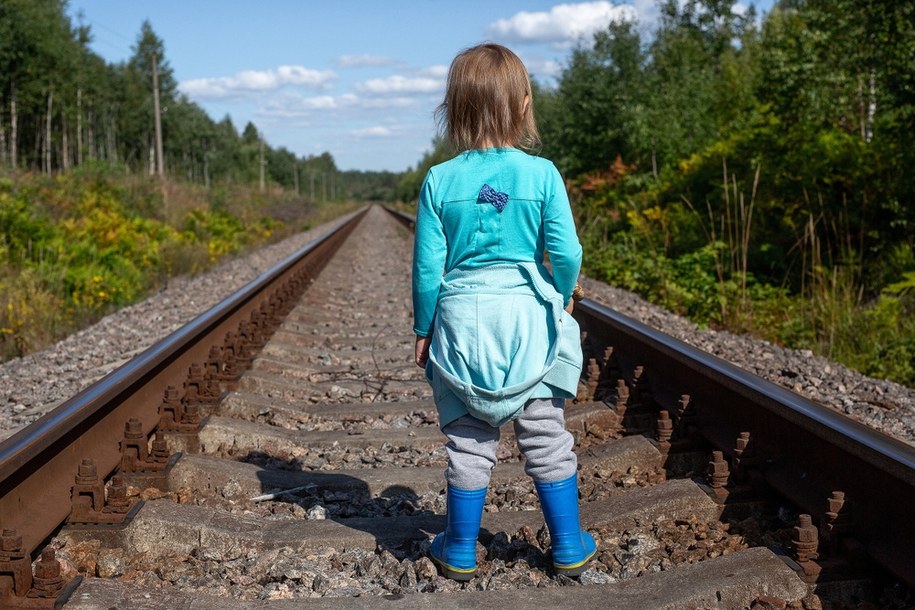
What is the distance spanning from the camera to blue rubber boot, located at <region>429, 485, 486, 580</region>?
108 inches

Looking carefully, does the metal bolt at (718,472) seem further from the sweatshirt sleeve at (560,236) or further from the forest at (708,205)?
the forest at (708,205)

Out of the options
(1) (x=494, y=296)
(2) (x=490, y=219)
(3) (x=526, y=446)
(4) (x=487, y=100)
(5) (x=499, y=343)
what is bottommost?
(3) (x=526, y=446)

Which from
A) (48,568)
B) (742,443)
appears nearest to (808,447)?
(742,443)

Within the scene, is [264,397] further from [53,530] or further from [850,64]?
[850,64]

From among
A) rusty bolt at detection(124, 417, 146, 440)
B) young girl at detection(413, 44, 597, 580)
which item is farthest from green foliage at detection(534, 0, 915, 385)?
rusty bolt at detection(124, 417, 146, 440)

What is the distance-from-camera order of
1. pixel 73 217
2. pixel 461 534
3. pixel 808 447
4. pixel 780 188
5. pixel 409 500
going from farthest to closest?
pixel 73 217 < pixel 780 188 < pixel 409 500 < pixel 808 447 < pixel 461 534

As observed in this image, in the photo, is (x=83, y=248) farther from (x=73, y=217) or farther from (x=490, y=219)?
(x=490, y=219)

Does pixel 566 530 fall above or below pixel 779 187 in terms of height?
below

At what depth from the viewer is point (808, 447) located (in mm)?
2932

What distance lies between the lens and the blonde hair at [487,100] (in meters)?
2.61

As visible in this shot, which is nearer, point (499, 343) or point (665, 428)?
point (499, 343)

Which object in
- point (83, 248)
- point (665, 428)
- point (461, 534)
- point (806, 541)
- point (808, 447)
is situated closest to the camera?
point (806, 541)

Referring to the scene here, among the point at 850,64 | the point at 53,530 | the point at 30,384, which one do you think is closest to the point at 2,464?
the point at 53,530

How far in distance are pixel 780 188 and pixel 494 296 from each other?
902 centimetres
